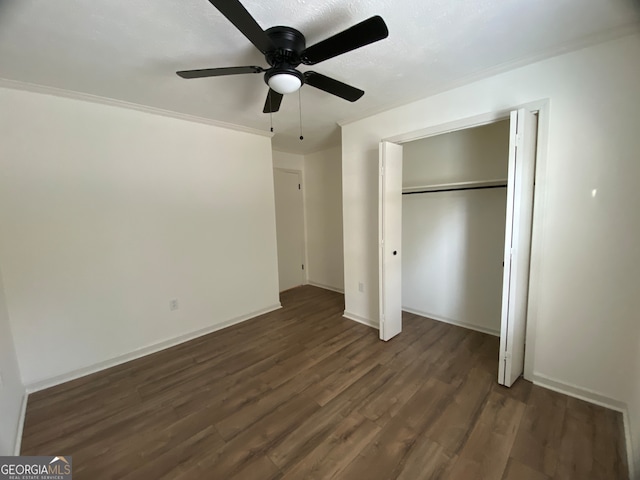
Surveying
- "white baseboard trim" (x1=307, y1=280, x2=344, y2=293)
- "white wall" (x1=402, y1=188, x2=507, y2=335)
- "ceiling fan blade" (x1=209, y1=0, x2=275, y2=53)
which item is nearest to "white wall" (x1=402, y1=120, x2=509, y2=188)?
"white wall" (x1=402, y1=188, x2=507, y2=335)

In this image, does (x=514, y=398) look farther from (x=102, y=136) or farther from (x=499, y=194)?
(x=102, y=136)

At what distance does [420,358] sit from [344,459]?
127cm

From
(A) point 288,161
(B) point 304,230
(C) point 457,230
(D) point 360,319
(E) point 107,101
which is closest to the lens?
(E) point 107,101

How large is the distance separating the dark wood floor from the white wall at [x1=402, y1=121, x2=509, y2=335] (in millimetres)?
569

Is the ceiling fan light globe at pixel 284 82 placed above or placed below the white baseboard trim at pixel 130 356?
above

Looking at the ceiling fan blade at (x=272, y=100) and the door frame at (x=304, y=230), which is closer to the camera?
the ceiling fan blade at (x=272, y=100)

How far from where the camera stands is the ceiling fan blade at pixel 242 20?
3.28ft

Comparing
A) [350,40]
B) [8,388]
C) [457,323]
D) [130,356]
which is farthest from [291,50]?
[457,323]

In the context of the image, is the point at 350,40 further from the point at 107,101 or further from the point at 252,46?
the point at 107,101

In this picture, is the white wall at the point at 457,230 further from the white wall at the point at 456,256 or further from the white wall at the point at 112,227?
the white wall at the point at 112,227

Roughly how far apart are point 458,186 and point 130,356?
3.91 metres

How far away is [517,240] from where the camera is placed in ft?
6.21

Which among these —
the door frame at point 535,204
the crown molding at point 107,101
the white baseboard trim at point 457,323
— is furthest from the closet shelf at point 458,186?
the crown molding at point 107,101

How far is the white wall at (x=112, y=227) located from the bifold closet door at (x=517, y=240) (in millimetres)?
2817
